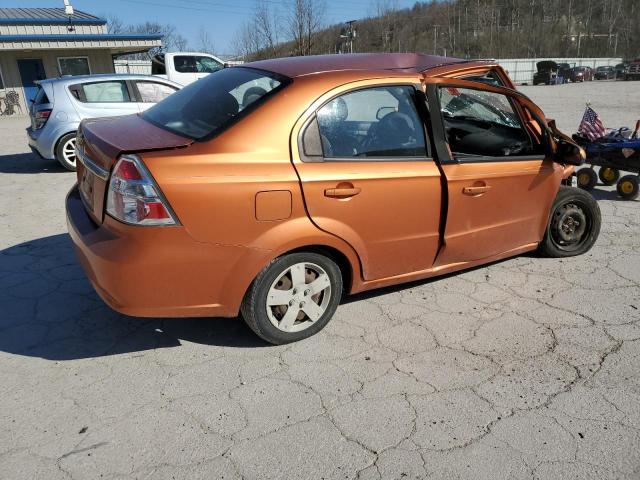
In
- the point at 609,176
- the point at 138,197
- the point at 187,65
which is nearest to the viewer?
the point at 138,197

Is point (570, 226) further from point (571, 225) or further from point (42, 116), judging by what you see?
point (42, 116)

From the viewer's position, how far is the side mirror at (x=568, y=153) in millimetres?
3822

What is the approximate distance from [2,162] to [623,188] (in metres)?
10.3

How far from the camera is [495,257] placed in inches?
155

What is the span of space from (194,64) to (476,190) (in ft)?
51.6

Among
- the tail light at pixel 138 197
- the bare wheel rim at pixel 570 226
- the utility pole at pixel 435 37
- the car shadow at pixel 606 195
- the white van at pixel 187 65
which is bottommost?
the car shadow at pixel 606 195

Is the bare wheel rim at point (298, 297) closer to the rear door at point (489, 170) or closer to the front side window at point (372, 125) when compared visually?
the front side window at point (372, 125)

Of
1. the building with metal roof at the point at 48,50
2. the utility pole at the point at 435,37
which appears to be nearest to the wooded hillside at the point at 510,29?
the utility pole at the point at 435,37

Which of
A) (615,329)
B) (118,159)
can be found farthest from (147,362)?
(615,329)

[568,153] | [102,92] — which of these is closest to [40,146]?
[102,92]

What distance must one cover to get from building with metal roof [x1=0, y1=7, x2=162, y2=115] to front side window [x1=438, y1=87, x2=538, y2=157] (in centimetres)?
2050

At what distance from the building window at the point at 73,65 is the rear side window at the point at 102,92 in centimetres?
1561

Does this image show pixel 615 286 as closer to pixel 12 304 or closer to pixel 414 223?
pixel 414 223

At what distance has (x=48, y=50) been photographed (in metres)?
21.0
